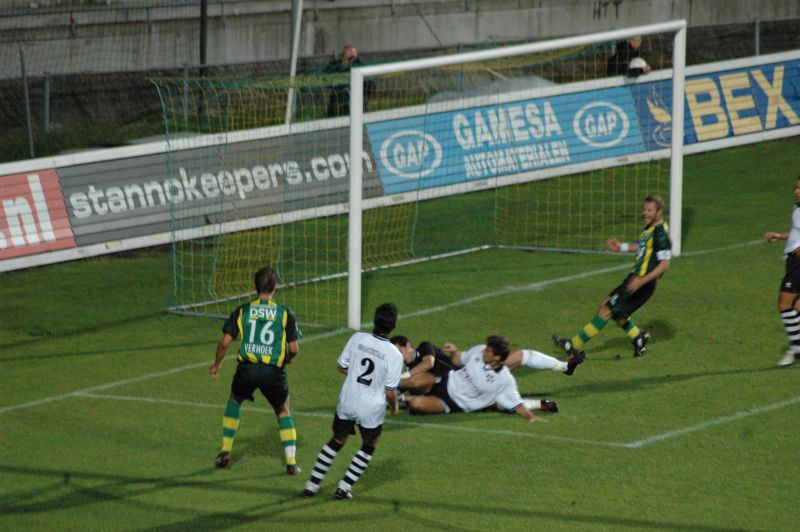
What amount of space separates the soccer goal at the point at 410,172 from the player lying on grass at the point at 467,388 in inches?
174

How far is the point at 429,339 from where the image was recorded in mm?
17172

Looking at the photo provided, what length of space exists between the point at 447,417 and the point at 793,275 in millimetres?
4430

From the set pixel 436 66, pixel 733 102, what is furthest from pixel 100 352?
pixel 733 102

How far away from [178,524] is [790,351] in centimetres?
802

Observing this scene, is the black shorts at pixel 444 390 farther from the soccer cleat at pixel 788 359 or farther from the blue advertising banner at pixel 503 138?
the blue advertising banner at pixel 503 138

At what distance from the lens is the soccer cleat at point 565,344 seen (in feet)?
52.6

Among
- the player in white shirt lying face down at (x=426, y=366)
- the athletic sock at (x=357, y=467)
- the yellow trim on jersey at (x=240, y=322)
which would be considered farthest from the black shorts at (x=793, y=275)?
the yellow trim on jersey at (x=240, y=322)

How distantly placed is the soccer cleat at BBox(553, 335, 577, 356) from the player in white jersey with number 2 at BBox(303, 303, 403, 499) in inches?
198

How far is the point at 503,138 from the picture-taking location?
80.6 ft

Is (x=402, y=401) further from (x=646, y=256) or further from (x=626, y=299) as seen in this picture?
(x=646, y=256)

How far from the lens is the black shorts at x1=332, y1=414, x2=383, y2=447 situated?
11.4 metres

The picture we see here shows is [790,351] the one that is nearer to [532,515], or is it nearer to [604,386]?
[604,386]

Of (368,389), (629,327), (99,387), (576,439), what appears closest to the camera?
(368,389)

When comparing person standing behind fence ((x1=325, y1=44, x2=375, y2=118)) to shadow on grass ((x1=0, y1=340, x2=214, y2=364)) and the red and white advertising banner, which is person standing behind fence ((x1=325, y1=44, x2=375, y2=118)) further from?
shadow on grass ((x1=0, y1=340, x2=214, y2=364))
